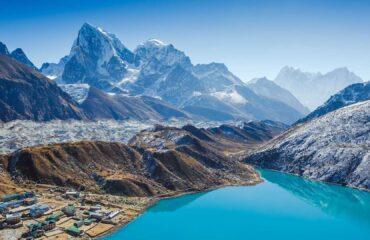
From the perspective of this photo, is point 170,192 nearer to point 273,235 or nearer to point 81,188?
point 81,188

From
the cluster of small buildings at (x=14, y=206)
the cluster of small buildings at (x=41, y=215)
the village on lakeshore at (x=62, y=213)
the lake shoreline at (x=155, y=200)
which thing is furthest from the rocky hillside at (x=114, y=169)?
the cluster of small buildings at (x=41, y=215)

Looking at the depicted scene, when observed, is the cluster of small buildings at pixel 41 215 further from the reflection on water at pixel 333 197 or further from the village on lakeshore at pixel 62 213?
the reflection on water at pixel 333 197

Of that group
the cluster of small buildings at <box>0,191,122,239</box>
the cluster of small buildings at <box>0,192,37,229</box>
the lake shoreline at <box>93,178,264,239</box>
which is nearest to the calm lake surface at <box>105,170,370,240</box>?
the lake shoreline at <box>93,178,264,239</box>

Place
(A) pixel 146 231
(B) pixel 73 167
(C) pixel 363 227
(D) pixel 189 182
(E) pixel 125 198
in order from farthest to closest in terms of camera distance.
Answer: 1. (D) pixel 189 182
2. (B) pixel 73 167
3. (E) pixel 125 198
4. (C) pixel 363 227
5. (A) pixel 146 231

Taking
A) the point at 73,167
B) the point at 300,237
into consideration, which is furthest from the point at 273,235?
the point at 73,167

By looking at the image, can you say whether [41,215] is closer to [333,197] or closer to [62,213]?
[62,213]

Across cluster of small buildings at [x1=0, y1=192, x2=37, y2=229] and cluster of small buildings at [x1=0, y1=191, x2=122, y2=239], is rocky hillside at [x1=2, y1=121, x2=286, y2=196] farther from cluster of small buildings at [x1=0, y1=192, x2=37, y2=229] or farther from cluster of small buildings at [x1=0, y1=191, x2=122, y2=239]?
cluster of small buildings at [x1=0, y1=191, x2=122, y2=239]

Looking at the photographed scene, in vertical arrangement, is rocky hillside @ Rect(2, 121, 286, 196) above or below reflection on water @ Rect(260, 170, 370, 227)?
above
